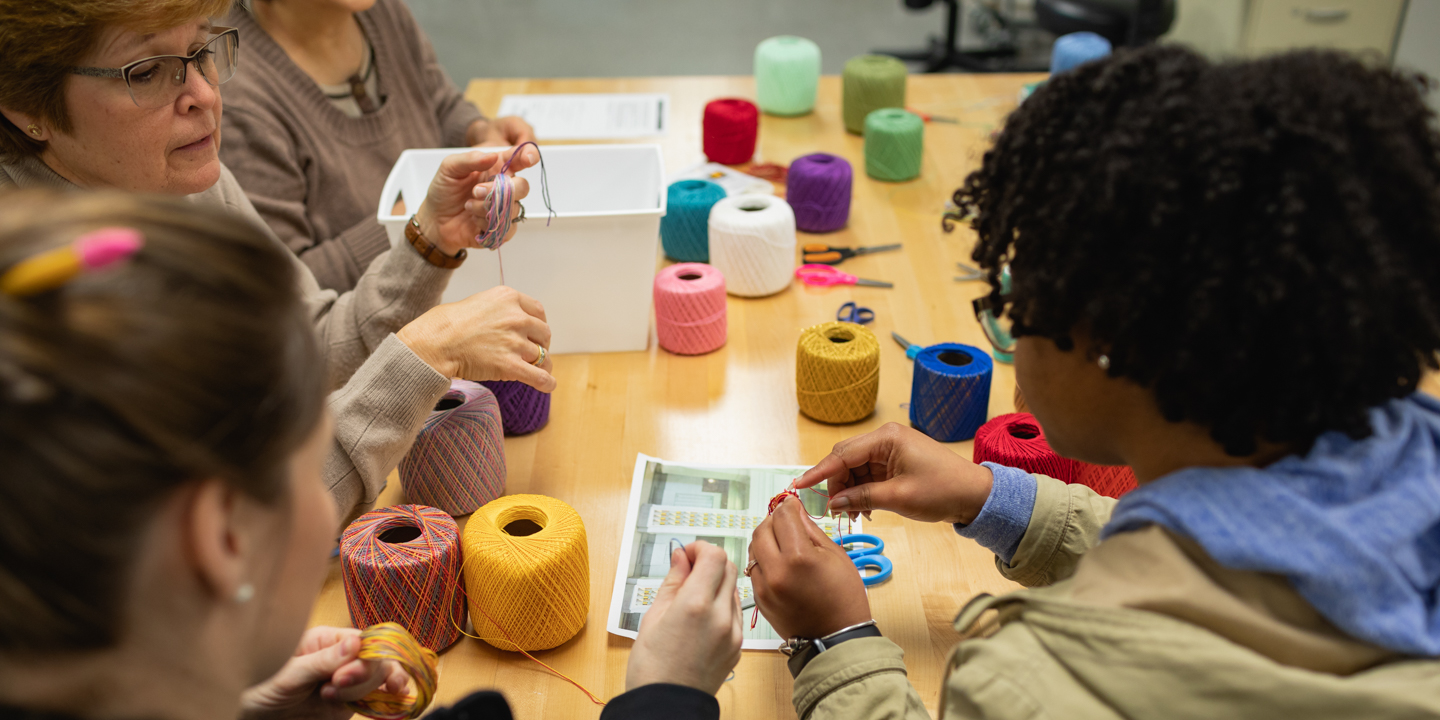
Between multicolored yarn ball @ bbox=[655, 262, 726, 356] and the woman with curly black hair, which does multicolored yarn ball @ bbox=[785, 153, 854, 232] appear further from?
the woman with curly black hair

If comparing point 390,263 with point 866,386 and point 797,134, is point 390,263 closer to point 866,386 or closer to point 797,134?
point 866,386

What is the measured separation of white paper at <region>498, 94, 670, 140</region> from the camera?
7.06ft

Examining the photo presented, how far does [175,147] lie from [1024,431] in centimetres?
101

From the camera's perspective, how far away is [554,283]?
1415 millimetres

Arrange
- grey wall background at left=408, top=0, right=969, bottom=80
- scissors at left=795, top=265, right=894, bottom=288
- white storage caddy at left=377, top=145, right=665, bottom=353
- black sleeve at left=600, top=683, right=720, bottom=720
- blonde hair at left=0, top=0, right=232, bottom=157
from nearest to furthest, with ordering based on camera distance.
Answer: black sleeve at left=600, top=683, right=720, bottom=720 < blonde hair at left=0, top=0, right=232, bottom=157 < white storage caddy at left=377, top=145, right=665, bottom=353 < scissors at left=795, top=265, right=894, bottom=288 < grey wall background at left=408, top=0, right=969, bottom=80

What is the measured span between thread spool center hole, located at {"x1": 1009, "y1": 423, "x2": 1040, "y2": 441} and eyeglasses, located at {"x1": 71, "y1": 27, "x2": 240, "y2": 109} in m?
1.00

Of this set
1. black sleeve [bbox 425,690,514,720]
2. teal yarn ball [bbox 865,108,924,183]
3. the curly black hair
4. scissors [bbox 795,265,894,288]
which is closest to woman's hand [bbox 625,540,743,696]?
black sleeve [bbox 425,690,514,720]

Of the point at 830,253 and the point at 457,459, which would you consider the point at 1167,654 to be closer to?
the point at 457,459

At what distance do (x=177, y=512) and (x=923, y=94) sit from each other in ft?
7.10

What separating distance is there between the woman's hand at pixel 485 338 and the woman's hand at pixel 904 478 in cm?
35

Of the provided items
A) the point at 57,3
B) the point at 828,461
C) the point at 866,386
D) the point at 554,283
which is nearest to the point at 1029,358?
the point at 828,461

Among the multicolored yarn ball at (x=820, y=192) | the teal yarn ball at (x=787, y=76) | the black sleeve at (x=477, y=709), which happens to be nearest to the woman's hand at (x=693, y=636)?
the black sleeve at (x=477, y=709)

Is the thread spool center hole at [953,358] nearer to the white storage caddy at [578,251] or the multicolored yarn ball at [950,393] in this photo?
the multicolored yarn ball at [950,393]

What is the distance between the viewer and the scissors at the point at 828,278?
163 centimetres
